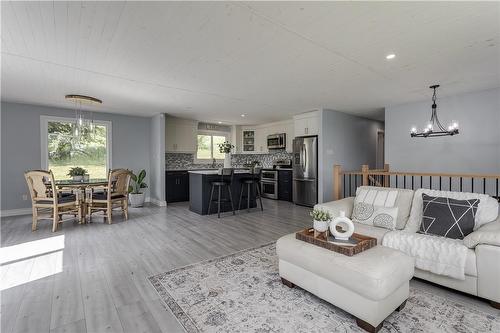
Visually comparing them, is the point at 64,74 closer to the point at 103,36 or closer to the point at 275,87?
the point at 103,36

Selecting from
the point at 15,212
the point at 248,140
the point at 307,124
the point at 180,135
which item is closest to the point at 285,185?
the point at 307,124

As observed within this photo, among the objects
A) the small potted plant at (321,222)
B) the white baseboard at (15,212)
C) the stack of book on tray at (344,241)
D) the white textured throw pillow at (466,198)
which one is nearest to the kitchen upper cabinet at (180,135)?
the white baseboard at (15,212)

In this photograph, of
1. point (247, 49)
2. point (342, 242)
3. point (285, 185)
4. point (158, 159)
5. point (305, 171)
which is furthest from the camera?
point (285, 185)

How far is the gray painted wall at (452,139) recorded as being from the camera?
417 cm

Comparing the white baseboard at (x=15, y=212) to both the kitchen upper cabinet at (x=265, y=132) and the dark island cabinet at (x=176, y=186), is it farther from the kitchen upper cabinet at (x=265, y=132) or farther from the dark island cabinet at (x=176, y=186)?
the kitchen upper cabinet at (x=265, y=132)

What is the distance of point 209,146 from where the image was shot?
8109mm

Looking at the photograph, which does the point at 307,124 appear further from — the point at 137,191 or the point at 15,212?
the point at 15,212

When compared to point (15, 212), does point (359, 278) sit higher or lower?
higher

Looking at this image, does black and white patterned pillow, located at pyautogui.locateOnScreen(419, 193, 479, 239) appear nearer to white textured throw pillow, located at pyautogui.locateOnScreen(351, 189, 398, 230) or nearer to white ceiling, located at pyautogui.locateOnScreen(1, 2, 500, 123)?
white textured throw pillow, located at pyautogui.locateOnScreen(351, 189, 398, 230)

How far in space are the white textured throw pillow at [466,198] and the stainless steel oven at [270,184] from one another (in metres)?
4.52

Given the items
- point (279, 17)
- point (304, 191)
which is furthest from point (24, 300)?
point (304, 191)

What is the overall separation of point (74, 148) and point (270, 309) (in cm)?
627

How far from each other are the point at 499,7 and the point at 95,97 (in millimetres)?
5776

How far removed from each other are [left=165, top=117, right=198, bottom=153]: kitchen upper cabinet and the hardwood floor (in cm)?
244
